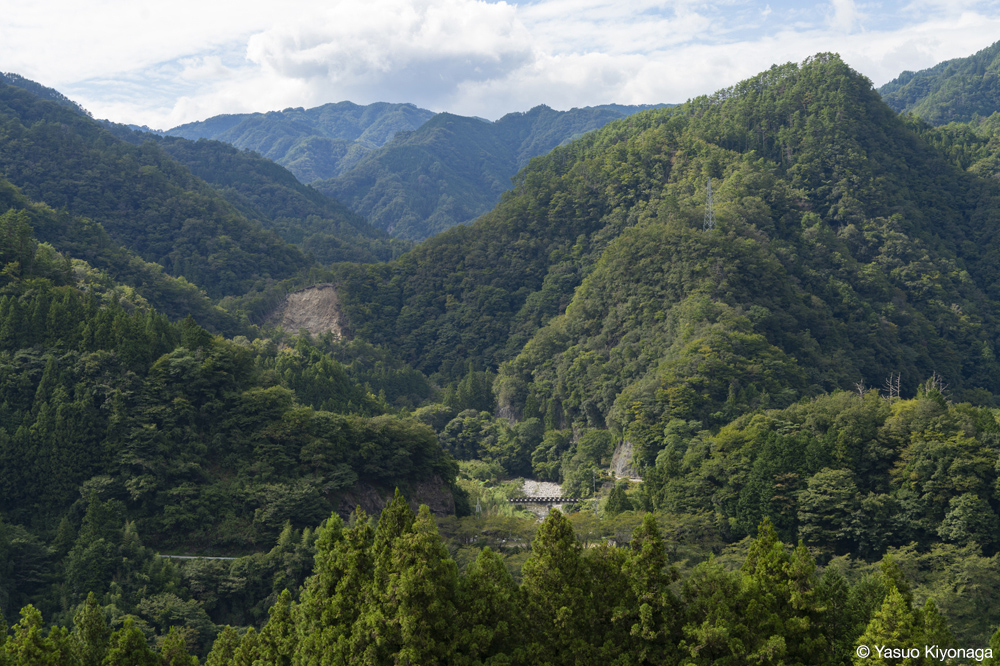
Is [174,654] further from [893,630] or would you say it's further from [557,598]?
[893,630]

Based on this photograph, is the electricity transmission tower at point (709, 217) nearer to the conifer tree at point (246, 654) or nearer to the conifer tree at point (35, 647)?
the conifer tree at point (246, 654)

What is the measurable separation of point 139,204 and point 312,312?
111 feet

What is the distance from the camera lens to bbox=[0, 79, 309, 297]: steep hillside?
135 metres

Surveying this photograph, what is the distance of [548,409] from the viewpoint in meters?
97.1

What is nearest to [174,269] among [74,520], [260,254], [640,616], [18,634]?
[260,254]

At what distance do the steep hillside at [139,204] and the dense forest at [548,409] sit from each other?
58 cm

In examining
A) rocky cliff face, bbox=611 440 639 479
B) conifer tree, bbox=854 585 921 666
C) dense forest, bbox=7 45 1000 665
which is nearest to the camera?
conifer tree, bbox=854 585 921 666

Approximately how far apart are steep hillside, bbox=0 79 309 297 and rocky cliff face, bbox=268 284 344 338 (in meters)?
9.22

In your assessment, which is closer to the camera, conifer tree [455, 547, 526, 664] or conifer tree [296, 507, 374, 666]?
conifer tree [455, 547, 526, 664]

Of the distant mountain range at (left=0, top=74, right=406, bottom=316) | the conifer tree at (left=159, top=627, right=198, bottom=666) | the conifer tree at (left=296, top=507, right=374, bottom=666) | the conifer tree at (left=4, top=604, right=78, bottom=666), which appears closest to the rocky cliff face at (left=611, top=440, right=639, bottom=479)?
the conifer tree at (left=159, top=627, right=198, bottom=666)

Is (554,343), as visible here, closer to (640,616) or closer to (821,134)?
(821,134)

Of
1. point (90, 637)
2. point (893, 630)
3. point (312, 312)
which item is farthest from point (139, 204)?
point (893, 630)

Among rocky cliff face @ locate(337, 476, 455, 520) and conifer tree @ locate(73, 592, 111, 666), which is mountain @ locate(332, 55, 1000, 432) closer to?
rocky cliff face @ locate(337, 476, 455, 520)

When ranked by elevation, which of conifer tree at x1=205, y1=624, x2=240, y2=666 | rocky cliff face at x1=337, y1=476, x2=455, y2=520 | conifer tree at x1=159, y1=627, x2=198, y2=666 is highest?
conifer tree at x1=159, y1=627, x2=198, y2=666
